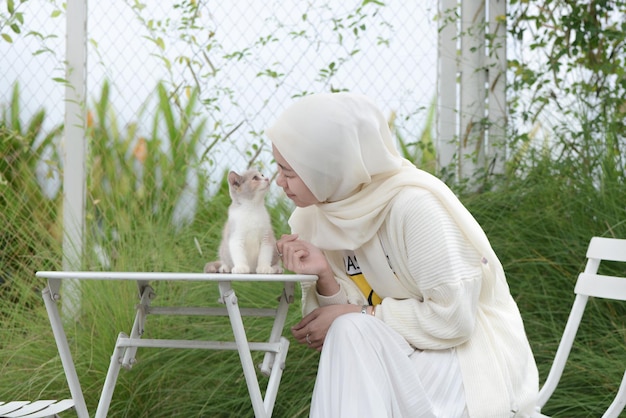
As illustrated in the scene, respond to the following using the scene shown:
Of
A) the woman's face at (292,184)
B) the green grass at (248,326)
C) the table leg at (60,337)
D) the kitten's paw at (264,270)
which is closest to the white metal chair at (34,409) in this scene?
the table leg at (60,337)

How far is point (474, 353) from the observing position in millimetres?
2076

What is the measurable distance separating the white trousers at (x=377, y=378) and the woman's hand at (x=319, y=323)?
0.51ft

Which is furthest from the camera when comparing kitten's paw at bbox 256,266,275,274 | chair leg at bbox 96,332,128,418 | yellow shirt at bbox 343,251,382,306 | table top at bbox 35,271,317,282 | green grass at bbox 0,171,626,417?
green grass at bbox 0,171,626,417

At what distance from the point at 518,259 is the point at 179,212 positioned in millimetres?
1549

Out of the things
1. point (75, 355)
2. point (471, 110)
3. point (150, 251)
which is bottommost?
point (75, 355)

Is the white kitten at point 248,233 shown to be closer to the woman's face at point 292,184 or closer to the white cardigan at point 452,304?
the woman's face at point 292,184

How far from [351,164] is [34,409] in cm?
97

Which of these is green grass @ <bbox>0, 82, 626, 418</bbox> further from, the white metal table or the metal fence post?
the white metal table

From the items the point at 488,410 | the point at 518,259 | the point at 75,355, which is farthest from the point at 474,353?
the point at 75,355

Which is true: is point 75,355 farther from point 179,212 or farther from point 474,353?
point 474,353

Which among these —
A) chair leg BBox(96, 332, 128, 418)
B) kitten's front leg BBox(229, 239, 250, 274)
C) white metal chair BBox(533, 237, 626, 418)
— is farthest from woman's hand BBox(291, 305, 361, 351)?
white metal chair BBox(533, 237, 626, 418)

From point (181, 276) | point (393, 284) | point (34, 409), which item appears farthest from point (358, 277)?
point (34, 409)

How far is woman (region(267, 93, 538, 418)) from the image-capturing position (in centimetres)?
198

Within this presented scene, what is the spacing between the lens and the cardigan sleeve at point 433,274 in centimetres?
201
